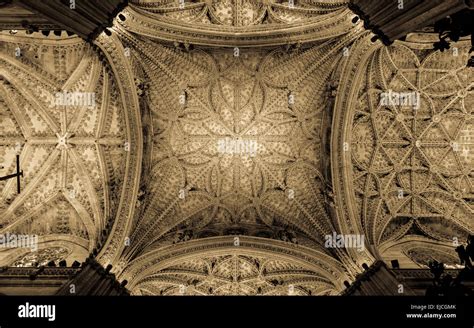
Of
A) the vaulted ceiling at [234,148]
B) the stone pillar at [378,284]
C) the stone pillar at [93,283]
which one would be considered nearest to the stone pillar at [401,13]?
the vaulted ceiling at [234,148]

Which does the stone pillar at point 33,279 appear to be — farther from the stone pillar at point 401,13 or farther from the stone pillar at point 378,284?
the stone pillar at point 401,13

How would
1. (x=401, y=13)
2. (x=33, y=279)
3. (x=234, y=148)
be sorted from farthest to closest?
1. (x=234, y=148)
2. (x=33, y=279)
3. (x=401, y=13)

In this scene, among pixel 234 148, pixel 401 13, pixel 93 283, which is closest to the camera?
pixel 401 13

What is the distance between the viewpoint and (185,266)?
12.9 m

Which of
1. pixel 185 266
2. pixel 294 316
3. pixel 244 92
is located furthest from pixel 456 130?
pixel 185 266

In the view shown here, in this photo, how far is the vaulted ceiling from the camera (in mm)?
10773

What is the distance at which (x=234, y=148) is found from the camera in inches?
526

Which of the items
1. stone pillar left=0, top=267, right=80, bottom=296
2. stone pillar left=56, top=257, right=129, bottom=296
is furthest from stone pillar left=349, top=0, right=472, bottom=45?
stone pillar left=0, top=267, right=80, bottom=296

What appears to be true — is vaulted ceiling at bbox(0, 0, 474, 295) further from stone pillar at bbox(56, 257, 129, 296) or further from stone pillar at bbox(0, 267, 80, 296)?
stone pillar at bbox(0, 267, 80, 296)

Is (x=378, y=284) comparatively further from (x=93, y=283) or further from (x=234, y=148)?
(x=234, y=148)

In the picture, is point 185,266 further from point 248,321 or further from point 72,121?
point 248,321

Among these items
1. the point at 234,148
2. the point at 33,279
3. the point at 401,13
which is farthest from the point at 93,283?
the point at 401,13

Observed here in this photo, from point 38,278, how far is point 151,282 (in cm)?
453

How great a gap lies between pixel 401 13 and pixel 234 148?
8.26m
